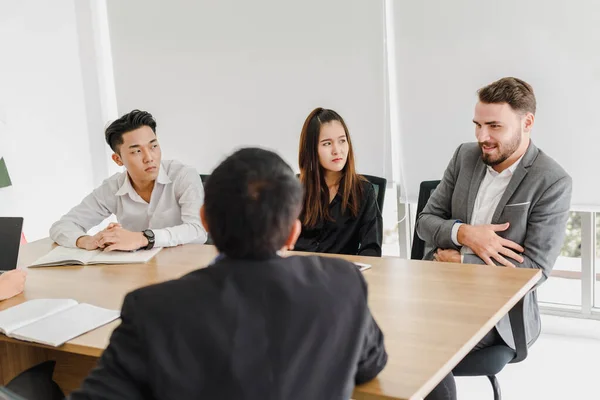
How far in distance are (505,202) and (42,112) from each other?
3.03 m

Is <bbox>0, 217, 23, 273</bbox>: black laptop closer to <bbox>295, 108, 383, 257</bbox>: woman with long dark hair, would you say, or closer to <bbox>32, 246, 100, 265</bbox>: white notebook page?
<bbox>32, 246, 100, 265</bbox>: white notebook page

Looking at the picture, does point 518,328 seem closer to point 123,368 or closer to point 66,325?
point 66,325

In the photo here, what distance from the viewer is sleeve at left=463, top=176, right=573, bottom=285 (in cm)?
246

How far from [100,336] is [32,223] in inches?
109

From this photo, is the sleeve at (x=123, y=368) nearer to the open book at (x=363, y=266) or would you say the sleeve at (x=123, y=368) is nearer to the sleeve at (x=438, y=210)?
the open book at (x=363, y=266)

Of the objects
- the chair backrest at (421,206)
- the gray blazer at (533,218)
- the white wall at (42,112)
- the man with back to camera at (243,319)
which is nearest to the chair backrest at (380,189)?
the chair backrest at (421,206)

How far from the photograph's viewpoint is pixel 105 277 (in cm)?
245

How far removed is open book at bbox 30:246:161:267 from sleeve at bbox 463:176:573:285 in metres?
1.27

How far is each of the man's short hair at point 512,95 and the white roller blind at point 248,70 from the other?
1.13 m

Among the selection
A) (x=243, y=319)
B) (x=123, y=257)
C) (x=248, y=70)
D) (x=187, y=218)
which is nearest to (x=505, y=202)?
(x=187, y=218)

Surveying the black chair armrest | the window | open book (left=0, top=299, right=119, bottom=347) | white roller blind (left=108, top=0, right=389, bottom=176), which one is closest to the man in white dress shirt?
open book (left=0, top=299, right=119, bottom=347)

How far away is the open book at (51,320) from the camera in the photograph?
189 cm

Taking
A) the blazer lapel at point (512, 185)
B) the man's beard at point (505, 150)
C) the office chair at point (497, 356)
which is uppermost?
the man's beard at point (505, 150)

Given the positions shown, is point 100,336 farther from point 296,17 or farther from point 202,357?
point 296,17
